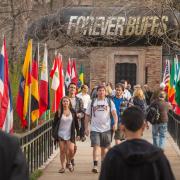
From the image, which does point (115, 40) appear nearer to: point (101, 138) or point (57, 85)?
point (57, 85)

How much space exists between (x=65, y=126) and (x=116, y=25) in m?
23.0

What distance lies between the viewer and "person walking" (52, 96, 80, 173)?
13398 millimetres

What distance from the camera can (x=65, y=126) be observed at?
1348 centimetres

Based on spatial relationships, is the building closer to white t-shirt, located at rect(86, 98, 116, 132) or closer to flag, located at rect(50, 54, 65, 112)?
flag, located at rect(50, 54, 65, 112)

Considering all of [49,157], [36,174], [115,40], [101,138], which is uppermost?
[115,40]

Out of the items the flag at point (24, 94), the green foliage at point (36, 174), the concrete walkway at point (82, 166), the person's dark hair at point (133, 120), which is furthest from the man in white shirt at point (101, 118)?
the person's dark hair at point (133, 120)

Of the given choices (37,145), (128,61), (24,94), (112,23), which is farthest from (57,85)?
(128,61)

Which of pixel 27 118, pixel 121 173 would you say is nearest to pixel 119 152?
pixel 121 173

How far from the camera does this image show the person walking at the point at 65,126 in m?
13.4

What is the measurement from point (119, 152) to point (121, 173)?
162mm

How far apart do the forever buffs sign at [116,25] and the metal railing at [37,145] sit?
1816 cm

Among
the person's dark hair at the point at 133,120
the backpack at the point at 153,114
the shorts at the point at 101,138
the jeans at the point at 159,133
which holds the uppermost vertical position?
the person's dark hair at the point at 133,120

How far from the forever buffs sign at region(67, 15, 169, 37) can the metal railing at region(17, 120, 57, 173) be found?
18.2 m

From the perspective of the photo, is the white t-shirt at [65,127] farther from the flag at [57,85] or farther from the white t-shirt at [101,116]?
the flag at [57,85]
